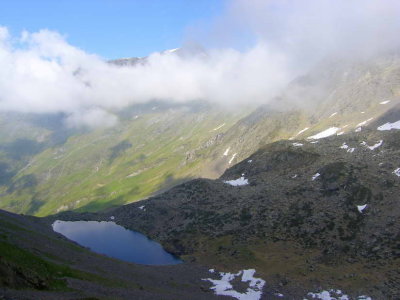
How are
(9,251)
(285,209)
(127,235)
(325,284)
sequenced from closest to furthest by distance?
(9,251) < (325,284) < (285,209) < (127,235)

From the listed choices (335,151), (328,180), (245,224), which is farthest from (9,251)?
(335,151)

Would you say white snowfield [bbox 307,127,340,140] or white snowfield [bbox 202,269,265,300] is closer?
white snowfield [bbox 202,269,265,300]

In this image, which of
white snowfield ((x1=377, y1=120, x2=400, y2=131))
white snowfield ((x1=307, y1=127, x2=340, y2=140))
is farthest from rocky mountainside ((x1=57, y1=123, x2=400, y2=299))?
white snowfield ((x1=307, y1=127, x2=340, y2=140))

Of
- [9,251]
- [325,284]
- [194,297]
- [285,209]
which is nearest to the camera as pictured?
[9,251]

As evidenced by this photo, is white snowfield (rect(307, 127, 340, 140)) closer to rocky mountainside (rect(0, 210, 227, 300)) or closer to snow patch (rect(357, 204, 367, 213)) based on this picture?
snow patch (rect(357, 204, 367, 213))

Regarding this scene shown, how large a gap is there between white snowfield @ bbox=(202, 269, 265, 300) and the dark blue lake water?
72.0 ft

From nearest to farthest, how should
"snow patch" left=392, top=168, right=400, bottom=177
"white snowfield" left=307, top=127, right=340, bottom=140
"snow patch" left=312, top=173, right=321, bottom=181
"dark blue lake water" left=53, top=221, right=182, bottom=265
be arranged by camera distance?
"snow patch" left=392, top=168, right=400, bottom=177 → "dark blue lake water" left=53, top=221, right=182, bottom=265 → "snow patch" left=312, top=173, right=321, bottom=181 → "white snowfield" left=307, top=127, right=340, bottom=140

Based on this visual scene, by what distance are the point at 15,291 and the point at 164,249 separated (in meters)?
79.1

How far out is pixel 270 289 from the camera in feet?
245

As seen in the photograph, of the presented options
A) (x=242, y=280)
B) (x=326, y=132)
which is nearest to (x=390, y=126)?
(x=326, y=132)

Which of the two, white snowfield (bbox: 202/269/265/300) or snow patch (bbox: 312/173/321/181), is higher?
snow patch (bbox: 312/173/321/181)

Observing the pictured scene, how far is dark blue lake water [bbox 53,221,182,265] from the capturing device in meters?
107

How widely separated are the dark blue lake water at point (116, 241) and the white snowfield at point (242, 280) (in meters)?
21.9

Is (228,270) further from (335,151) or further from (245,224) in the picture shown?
(335,151)
